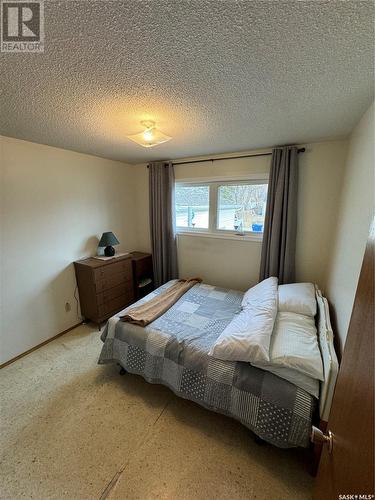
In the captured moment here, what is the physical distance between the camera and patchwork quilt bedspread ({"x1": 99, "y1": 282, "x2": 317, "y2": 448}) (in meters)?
1.21

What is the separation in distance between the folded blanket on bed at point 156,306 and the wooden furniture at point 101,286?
747mm

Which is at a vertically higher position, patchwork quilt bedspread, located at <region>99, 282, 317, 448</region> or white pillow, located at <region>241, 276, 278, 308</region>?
white pillow, located at <region>241, 276, 278, 308</region>

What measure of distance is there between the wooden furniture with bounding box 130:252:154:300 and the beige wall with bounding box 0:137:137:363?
67cm

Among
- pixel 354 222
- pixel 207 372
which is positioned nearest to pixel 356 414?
pixel 207 372

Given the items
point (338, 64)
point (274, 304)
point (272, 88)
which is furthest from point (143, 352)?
point (338, 64)

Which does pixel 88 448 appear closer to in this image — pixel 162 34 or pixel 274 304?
pixel 274 304

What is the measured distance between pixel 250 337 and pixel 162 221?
7.39 feet

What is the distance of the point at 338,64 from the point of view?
3.24 feet

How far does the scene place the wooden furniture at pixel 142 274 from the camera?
316 cm

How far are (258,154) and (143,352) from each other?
2.58 meters

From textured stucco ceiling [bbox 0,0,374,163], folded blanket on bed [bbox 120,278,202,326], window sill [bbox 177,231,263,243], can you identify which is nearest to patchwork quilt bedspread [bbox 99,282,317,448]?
folded blanket on bed [bbox 120,278,202,326]

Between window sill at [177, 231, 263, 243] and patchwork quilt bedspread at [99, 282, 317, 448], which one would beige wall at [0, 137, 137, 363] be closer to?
patchwork quilt bedspread at [99, 282, 317, 448]

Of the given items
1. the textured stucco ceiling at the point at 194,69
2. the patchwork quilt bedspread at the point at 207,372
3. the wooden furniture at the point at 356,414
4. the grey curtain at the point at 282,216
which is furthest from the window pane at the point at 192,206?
the wooden furniture at the point at 356,414

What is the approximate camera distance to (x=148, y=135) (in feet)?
5.21
